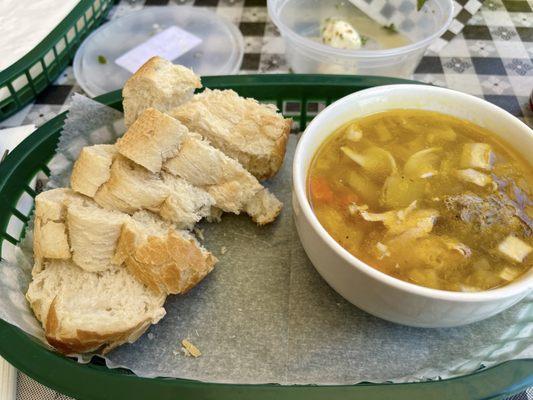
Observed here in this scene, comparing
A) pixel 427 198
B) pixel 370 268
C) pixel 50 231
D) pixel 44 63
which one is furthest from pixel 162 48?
pixel 370 268

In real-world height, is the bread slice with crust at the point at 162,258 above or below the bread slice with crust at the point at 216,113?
below

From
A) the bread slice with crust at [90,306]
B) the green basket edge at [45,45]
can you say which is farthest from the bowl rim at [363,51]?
the bread slice with crust at [90,306]

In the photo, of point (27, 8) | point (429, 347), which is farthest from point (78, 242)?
point (27, 8)

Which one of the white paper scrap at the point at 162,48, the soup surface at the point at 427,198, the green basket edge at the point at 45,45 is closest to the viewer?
the soup surface at the point at 427,198

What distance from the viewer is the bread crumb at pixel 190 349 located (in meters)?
1.11

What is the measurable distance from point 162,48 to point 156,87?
0.78 meters

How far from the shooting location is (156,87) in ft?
4.28

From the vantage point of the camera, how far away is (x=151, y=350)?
3.67 ft

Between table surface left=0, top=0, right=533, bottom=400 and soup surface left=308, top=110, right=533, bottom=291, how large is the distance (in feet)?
2.31

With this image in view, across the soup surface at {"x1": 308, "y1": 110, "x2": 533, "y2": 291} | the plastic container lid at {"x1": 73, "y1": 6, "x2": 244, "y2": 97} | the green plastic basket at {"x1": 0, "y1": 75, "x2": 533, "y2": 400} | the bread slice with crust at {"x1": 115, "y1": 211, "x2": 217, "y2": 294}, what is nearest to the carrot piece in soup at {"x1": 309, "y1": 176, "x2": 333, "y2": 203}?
the soup surface at {"x1": 308, "y1": 110, "x2": 533, "y2": 291}

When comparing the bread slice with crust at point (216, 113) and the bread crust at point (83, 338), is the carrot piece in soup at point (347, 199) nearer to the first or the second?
the bread slice with crust at point (216, 113)

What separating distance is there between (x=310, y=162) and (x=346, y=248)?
0.82 ft

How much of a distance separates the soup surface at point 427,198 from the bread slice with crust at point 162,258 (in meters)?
0.30

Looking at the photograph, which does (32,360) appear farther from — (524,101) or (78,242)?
(524,101)
